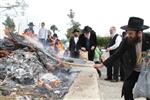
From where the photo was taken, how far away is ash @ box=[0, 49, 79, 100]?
10.9 m

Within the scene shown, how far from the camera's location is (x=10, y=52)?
14.1 meters

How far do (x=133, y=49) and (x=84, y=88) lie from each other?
277 cm

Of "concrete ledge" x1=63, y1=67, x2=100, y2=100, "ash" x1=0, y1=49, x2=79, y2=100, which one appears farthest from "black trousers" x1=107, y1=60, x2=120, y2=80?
"ash" x1=0, y1=49, x2=79, y2=100

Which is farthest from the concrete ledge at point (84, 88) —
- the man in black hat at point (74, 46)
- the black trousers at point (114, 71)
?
the man in black hat at point (74, 46)

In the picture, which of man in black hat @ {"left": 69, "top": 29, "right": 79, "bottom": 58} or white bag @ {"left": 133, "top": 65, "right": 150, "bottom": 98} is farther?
man in black hat @ {"left": 69, "top": 29, "right": 79, "bottom": 58}

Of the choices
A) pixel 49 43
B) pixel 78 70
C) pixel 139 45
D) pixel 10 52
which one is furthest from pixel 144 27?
pixel 49 43

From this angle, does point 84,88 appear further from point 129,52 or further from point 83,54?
point 83,54

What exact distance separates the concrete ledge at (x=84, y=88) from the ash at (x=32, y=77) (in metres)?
0.15

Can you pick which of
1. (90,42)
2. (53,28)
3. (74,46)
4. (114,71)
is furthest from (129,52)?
(53,28)

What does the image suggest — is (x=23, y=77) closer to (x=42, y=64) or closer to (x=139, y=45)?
(x=42, y=64)

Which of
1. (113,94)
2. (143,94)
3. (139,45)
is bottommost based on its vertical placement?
(113,94)

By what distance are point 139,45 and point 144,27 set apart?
12.3 inches

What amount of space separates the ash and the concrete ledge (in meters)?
0.15

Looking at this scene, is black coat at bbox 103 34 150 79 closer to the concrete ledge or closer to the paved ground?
the concrete ledge
